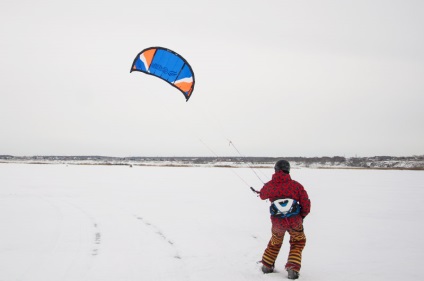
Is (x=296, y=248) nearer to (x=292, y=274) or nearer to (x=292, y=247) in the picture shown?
(x=292, y=247)

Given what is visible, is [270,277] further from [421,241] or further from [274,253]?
[421,241]

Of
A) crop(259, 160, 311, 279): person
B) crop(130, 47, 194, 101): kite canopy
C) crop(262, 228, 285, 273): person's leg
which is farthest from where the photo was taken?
crop(130, 47, 194, 101): kite canopy

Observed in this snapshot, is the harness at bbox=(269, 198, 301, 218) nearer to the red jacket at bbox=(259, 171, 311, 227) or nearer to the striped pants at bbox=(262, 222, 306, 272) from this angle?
the red jacket at bbox=(259, 171, 311, 227)

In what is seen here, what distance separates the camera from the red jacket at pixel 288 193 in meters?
4.50

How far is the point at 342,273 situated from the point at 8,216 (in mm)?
7539

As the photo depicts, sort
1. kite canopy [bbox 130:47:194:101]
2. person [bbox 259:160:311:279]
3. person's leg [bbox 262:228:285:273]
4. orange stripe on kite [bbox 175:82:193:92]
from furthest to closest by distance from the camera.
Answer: orange stripe on kite [bbox 175:82:193:92] → kite canopy [bbox 130:47:194:101] → person's leg [bbox 262:228:285:273] → person [bbox 259:160:311:279]

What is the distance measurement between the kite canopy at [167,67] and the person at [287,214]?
3.70 metres

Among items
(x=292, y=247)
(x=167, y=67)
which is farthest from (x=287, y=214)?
(x=167, y=67)

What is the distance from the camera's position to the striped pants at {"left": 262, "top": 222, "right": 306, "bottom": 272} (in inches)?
174

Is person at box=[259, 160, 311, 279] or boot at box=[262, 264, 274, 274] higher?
person at box=[259, 160, 311, 279]

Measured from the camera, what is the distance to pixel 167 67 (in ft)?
25.7

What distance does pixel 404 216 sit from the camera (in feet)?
31.6

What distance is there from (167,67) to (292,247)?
482 cm

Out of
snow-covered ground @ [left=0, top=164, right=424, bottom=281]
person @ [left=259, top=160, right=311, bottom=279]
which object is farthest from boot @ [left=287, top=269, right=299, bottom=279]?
snow-covered ground @ [left=0, top=164, right=424, bottom=281]
